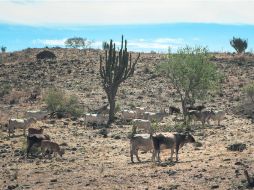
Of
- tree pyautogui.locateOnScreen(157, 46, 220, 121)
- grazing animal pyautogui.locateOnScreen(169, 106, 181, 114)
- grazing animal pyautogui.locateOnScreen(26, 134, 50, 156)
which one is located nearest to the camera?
grazing animal pyautogui.locateOnScreen(26, 134, 50, 156)

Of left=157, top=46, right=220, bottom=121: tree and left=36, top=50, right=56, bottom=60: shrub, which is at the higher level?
left=36, top=50, right=56, bottom=60: shrub

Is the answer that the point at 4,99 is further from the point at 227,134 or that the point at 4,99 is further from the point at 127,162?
the point at 127,162

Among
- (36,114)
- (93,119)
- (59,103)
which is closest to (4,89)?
(59,103)

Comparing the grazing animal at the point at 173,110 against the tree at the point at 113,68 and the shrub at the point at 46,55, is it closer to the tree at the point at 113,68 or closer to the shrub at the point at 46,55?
the tree at the point at 113,68

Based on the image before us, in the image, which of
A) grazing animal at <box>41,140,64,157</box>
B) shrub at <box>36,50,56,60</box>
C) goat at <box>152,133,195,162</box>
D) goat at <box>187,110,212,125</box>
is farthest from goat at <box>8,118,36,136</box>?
shrub at <box>36,50,56,60</box>

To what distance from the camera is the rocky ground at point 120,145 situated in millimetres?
17234

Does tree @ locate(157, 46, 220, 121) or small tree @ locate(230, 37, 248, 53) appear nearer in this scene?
tree @ locate(157, 46, 220, 121)

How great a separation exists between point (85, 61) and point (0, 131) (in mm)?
36956

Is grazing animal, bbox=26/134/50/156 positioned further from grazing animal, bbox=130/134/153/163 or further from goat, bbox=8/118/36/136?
goat, bbox=8/118/36/136

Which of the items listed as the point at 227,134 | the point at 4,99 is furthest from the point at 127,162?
the point at 4,99

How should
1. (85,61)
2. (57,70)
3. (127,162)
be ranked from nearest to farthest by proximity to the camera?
(127,162) → (57,70) → (85,61)

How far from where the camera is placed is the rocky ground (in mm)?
17234

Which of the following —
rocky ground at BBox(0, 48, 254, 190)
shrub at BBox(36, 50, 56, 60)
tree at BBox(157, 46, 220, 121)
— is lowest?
rocky ground at BBox(0, 48, 254, 190)

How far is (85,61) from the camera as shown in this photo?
67.7 metres
